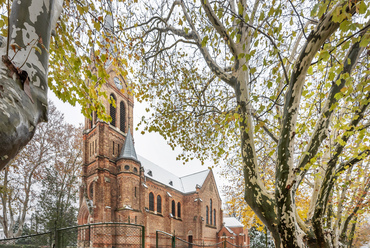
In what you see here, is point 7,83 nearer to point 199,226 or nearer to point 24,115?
point 24,115

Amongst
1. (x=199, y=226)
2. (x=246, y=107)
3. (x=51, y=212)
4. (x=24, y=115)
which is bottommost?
(x=199, y=226)

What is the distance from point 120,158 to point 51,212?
23.9ft

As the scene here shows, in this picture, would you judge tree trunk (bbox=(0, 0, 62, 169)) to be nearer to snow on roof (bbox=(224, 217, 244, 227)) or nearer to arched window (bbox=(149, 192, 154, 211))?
arched window (bbox=(149, 192, 154, 211))

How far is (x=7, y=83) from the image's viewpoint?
4.83ft

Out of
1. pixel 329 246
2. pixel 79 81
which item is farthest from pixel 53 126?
pixel 329 246

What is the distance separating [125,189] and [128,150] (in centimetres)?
405

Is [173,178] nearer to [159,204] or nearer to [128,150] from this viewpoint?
[159,204]

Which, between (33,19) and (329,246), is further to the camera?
(329,246)

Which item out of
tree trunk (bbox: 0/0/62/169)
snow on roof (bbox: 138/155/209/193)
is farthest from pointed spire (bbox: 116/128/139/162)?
tree trunk (bbox: 0/0/62/169)

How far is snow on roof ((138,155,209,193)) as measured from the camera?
27328mm

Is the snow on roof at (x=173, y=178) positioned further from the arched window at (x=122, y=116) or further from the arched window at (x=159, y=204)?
the arched window at (x=122, y=116)

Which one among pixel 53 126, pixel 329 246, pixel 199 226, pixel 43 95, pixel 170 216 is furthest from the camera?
pixel 199 226

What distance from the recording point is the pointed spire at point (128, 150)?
2202 cm

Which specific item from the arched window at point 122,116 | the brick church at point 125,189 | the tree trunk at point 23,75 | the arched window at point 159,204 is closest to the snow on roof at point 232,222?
the brick church at point 125,189
